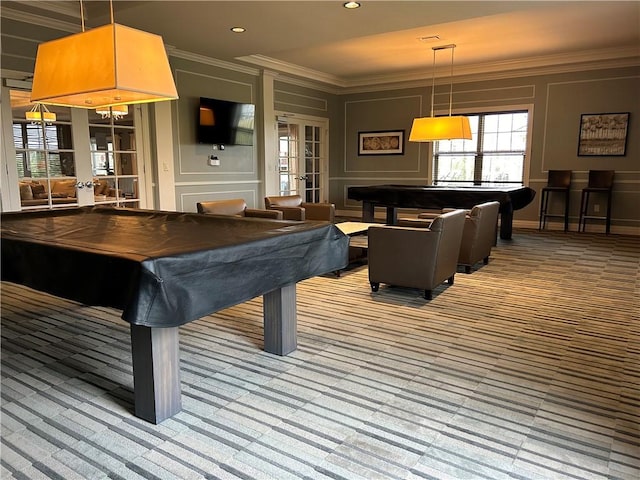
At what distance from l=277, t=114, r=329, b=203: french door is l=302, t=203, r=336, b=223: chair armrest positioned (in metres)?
2.59

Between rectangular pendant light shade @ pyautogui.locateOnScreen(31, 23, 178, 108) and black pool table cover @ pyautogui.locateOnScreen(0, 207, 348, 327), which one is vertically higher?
rectangular pendant light shade @ pyautogui.locateOnScreen(31, 23, 178, 108)

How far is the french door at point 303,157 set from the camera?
28.6 ft

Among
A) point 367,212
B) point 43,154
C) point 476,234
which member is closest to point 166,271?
point 476,234

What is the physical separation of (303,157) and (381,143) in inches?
68.6

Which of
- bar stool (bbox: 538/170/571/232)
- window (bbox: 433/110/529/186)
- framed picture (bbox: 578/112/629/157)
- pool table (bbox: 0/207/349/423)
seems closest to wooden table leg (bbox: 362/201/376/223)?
window (bbox: 433/110/529/186)

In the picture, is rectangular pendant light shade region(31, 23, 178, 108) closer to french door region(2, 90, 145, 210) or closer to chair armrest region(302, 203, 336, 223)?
french door region(2, 90, 145, 210)

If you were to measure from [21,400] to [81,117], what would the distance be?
399cm

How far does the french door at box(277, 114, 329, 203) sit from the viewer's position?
870 centimetres

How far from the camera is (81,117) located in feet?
17.5

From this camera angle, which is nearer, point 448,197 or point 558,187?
point 448,197

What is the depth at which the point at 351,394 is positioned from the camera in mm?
2373

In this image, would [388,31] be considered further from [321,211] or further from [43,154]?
[43,154]

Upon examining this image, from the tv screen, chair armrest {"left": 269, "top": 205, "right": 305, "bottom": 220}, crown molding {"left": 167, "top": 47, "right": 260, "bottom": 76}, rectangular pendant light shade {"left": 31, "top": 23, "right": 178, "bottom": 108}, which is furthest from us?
the tv screen

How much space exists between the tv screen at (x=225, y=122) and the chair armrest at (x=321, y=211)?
77.9 inches
